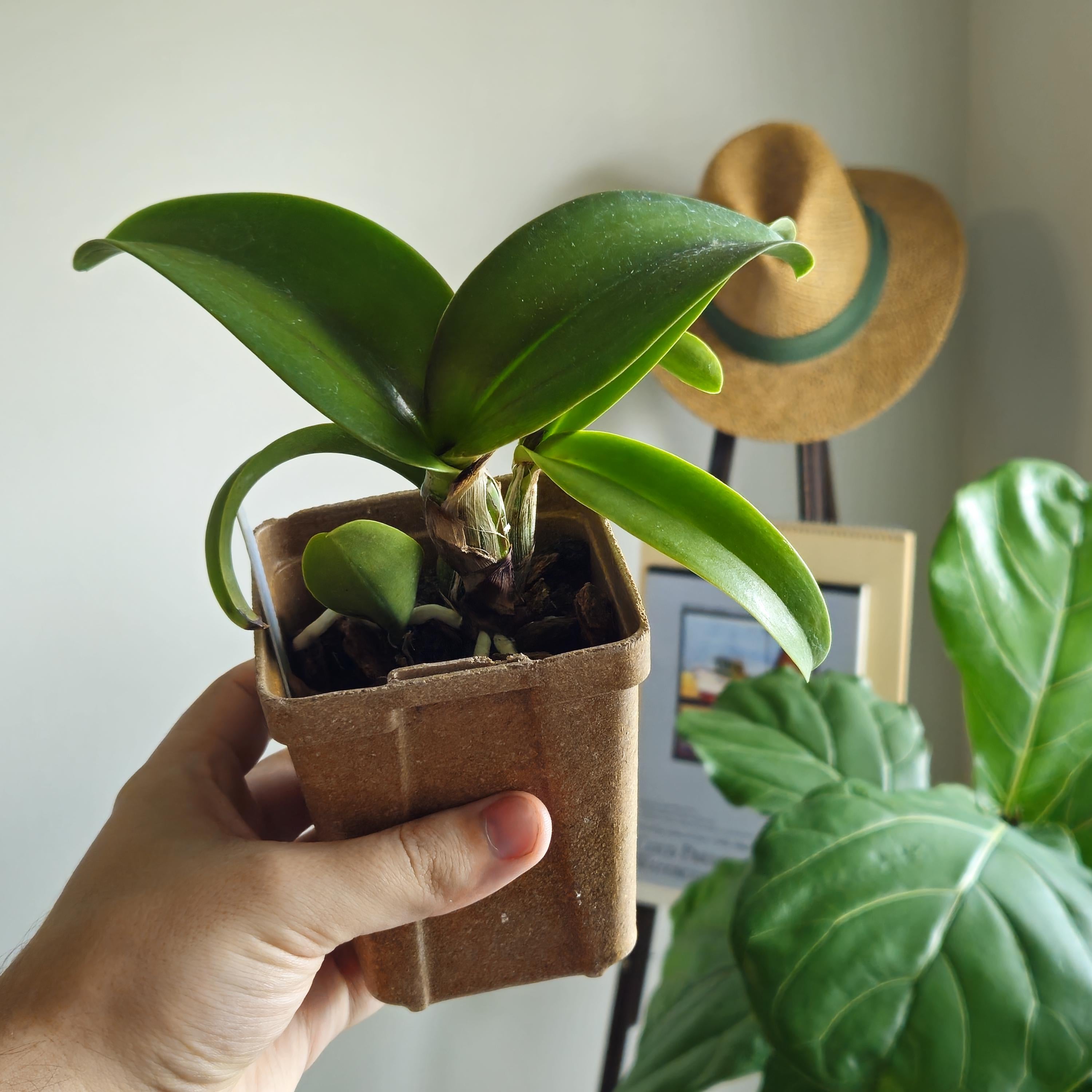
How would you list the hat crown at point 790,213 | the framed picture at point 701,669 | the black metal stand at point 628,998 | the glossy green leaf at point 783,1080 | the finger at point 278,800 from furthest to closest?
the black metal stand at point 628,998
the framed picture at point 701,669
the hat crown at point 790,213
the finger at point 278,800
the glossy green leaf at point 783,1080

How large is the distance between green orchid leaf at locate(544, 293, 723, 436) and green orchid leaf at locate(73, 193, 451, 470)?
0.09 metres

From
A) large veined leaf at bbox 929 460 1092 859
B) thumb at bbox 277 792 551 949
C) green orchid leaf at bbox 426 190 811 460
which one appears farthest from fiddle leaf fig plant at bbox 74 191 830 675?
large veined leaf at bbox 929 460 1092 859

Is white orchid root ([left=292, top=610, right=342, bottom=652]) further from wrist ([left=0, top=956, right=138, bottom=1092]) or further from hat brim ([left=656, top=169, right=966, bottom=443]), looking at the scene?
hat brim ([left=656, top=169, right=966, bottom=443])

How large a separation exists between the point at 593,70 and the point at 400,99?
0.86ft

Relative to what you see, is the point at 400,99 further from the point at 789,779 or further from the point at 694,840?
the point at 694,840

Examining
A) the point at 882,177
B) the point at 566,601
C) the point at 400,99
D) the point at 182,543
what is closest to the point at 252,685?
the point at 182,543

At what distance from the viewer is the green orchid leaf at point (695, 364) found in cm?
53

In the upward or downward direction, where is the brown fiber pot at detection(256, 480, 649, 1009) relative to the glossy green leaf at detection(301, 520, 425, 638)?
downward

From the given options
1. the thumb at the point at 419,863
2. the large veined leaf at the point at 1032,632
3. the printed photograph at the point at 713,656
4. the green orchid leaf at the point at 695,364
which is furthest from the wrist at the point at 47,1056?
the printed photograph at the point at 713,656

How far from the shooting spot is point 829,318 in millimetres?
1106

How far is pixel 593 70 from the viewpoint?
1119 mm

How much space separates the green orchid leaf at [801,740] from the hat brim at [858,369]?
13.3 inches

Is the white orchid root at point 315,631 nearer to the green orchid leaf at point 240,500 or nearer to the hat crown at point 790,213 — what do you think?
the green orchid leaf at point 240,500

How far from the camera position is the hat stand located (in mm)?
1190
